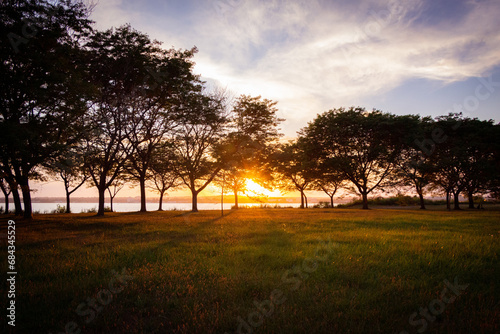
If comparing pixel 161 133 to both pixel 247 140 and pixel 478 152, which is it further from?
pixel 478 152

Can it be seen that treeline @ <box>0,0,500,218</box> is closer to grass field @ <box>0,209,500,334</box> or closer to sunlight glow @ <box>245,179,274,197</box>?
sunlight glow @ <box>245,179,274,197</box>

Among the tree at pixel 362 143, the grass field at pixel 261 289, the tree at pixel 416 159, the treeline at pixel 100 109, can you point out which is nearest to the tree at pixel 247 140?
the treeline at pixel 100 109

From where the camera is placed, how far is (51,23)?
57.5 ft

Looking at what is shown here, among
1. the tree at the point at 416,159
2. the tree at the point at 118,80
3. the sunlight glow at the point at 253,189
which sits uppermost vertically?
the tree at the point at 118,80

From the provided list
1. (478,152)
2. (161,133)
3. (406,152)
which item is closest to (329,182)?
(406,152)

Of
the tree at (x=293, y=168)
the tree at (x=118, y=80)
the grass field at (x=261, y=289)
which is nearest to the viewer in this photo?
the grass field at (x=261, y=289)

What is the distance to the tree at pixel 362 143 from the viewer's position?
35.4 metres

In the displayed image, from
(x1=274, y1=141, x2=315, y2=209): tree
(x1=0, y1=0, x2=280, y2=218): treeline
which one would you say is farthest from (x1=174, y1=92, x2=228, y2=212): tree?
(x1=274, y1=141, x2=315, y2=209): tree

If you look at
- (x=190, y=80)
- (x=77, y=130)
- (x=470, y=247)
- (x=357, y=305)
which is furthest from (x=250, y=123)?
(x=357, y=305)

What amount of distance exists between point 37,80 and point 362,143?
37.1 meters

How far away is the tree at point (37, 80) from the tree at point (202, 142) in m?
14.2

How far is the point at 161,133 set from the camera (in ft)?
97.7

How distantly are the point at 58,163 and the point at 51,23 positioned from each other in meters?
10.2

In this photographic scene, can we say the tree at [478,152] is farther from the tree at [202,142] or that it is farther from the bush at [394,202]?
the tree at [202,142]
